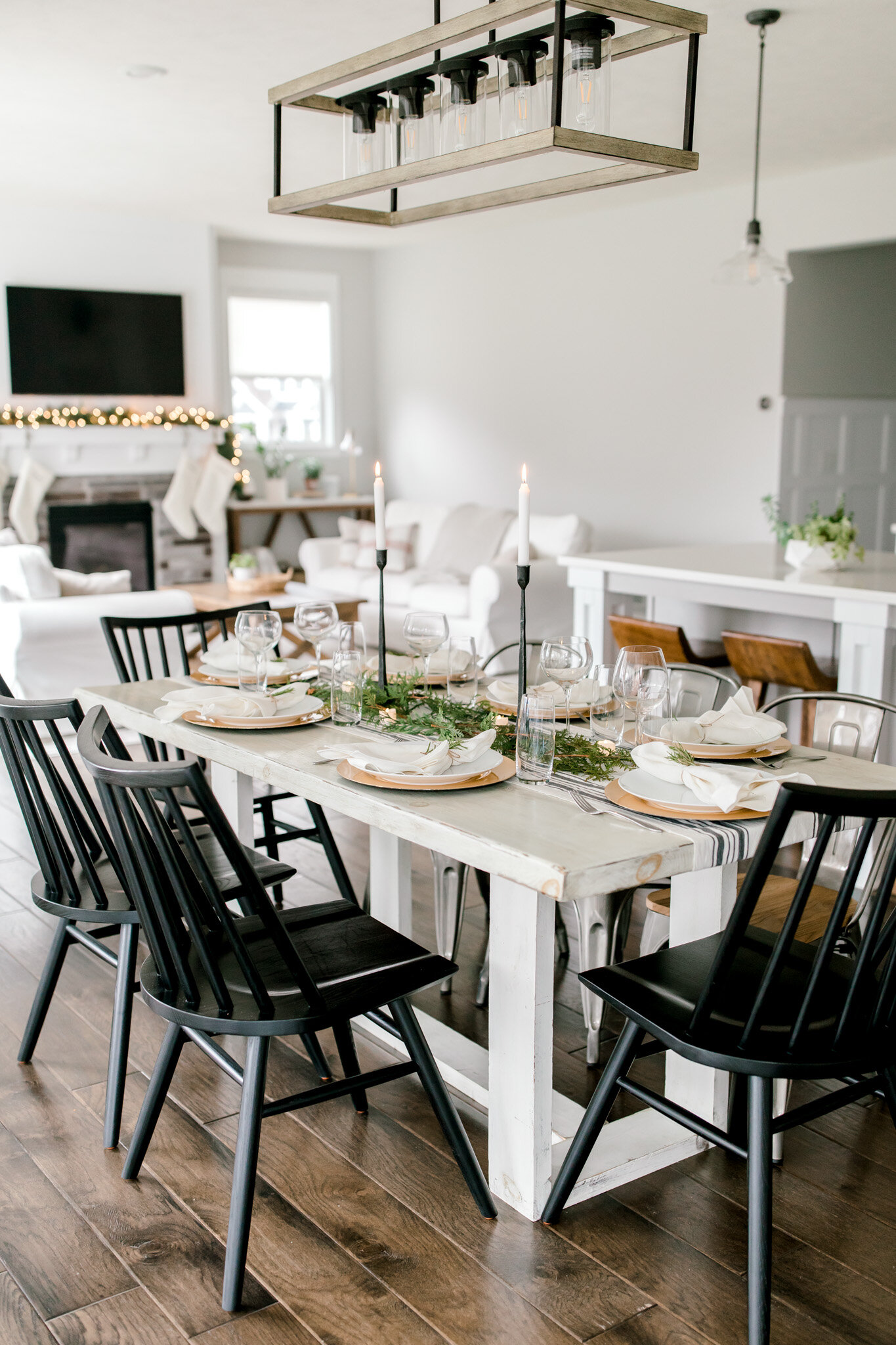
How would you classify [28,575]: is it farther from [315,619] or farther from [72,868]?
[72,868]

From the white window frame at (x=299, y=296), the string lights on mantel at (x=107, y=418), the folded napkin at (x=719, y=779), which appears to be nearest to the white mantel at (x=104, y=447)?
the string lights on mantel at (x=107, y=418)

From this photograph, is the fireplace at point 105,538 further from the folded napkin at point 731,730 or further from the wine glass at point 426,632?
the folded napkin at point 731,730

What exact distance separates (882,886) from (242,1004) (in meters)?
0.97

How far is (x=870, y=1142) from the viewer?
226 cm

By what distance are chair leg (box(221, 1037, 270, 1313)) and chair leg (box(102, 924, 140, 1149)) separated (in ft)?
1.59

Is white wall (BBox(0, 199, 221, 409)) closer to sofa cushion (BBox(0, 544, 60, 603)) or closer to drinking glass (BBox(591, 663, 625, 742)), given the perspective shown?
sofa cushion (BBox(0, 544, 60, 603))

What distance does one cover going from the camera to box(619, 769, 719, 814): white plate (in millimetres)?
1897

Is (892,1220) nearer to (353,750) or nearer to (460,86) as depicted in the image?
(353,750)

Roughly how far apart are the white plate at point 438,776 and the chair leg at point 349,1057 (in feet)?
1.74

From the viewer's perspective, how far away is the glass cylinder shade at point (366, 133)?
2439mm

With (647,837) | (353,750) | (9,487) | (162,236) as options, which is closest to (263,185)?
(162,236)

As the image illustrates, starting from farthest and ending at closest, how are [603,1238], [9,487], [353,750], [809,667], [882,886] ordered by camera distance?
1. [9,487]
2. [809,667]
3. [353,750]
4. [603,1238]
5. [882,886]

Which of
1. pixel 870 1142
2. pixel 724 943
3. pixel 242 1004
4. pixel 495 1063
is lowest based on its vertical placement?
pixel 870 1142

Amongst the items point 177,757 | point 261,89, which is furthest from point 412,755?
point 261,89
